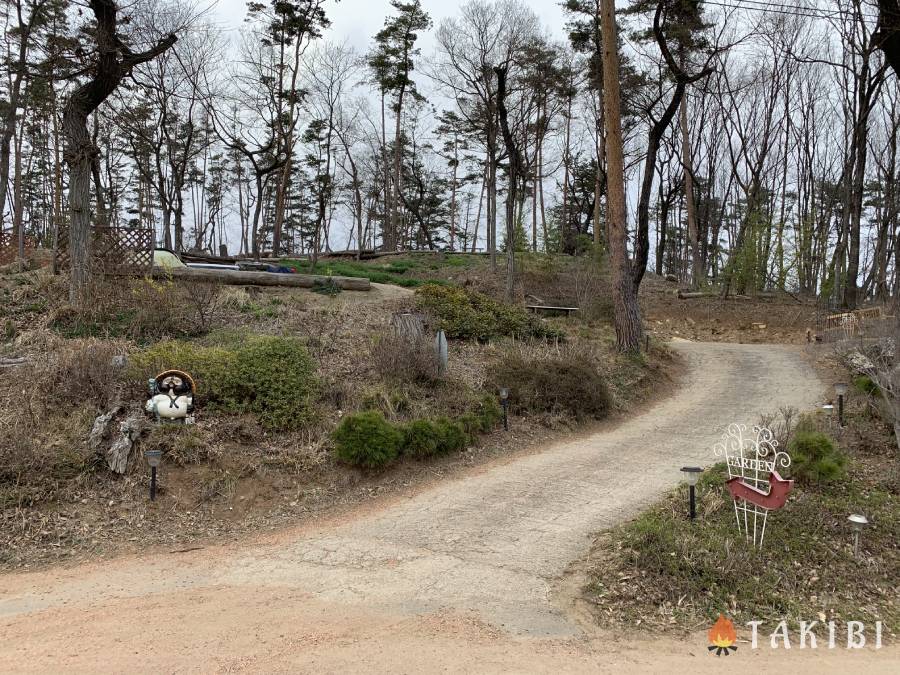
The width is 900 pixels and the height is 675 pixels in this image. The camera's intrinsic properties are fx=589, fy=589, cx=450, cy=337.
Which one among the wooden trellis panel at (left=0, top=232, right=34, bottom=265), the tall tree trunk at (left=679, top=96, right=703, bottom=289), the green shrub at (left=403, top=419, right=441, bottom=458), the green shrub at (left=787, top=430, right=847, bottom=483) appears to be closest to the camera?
the green shrub at (left=787, top=430, right=847, bottom=483)

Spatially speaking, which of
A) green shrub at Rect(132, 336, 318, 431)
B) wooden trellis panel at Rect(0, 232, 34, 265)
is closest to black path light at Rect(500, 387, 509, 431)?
green shrub at Rect(132, 336, 318, 431)

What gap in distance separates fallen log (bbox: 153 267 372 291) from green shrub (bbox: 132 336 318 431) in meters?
4.27

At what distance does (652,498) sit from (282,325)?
7443 mm

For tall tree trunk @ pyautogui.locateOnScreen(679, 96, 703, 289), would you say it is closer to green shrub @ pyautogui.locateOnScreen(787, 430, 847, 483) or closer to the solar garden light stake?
green shrub @ pyautogui.locateOnScreen(787, 430, 847, 483)

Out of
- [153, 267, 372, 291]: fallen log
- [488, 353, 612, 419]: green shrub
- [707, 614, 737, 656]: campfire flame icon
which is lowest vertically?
[707, 614, 737, 656]: campfire flame icon

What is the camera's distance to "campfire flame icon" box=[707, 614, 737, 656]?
3.96 meters

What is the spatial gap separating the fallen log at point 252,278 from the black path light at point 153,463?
21.4 ft

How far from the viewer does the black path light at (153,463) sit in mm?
6035

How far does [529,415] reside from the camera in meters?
9.65

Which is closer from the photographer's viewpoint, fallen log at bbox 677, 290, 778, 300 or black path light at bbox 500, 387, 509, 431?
black path light at bbox 500, 387, 509, 431

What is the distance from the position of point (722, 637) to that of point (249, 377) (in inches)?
246

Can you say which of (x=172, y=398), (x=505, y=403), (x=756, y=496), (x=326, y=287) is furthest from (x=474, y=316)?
(x=756, y=496)

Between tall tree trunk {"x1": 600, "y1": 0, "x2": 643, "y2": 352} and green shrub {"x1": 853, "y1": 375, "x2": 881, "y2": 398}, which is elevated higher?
tall tree trunk {"x1": 600, "y1": 0, "x2": 643, "y2": 352}

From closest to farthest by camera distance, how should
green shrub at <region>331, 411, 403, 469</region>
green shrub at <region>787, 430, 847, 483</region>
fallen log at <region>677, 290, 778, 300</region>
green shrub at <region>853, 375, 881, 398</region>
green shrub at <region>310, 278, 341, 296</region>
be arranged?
green shrub at <region>787, 430, 847, 483</region>, green shrub at <region>331, 411, 403, 469</region>, green shrub at <region>853, 375, 881, 398</region>, green shrub at <region>310, 278, 341, 296</region>, fallen log at <region>677, 290, 778, 300</region>
